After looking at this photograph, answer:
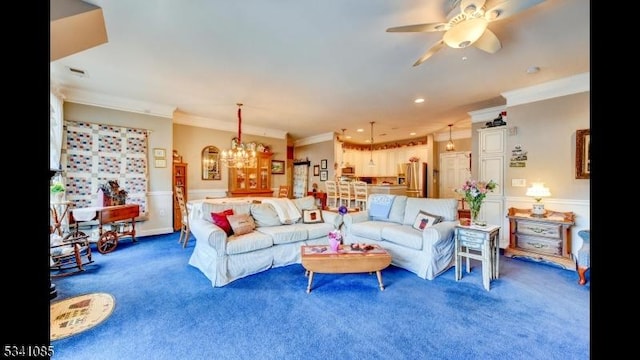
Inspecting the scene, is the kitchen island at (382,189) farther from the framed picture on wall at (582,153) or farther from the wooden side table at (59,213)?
the wooden side table at (59,213)

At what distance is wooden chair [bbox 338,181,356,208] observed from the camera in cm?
608

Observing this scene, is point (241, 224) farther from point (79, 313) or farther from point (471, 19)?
point (471, 19)

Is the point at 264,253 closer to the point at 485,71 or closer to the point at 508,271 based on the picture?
the point at 508,271

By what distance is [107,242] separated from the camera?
153 inches

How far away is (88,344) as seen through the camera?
1.81 metres

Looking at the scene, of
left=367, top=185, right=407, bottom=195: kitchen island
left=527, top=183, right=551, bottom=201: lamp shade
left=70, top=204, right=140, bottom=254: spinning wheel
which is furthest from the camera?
left=367, top=185, right=407, bottom=195: kitchen island

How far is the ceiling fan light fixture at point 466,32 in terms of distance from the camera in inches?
77.7

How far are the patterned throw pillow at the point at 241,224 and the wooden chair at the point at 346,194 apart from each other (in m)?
3.13

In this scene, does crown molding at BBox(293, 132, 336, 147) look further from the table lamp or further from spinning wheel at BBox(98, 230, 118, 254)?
spinning wheel at BBox(98, 230, 118, 254)

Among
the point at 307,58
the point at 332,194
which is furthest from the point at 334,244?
the point at 332,194

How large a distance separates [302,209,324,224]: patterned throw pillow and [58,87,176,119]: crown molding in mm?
3440

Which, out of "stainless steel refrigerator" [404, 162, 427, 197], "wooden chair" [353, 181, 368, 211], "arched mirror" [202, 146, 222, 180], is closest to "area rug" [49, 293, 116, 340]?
"arched mirror" [202, 146, 222, 180]

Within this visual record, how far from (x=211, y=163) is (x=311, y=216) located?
3.38 meters

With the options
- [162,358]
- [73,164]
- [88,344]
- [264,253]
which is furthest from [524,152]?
[73,164]
